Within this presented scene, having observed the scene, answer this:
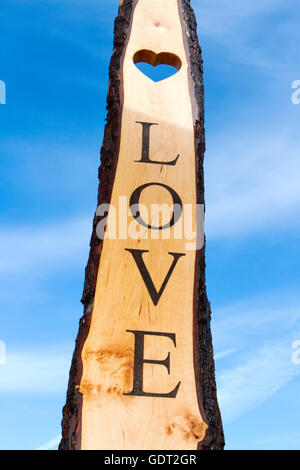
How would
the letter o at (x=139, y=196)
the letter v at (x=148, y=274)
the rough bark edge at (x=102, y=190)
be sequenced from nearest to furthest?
the rough bark edge at (x=102, y=190)
the letter v at (x=148, y=274)
the letter o at (x=139, y=196)

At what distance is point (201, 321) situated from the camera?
214 centimetres

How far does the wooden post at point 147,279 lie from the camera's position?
193cm

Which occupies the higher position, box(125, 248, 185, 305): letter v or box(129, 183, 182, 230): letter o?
box(129, 183, 182, 230): letter o

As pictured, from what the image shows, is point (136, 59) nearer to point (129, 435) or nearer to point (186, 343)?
point (186, 343)

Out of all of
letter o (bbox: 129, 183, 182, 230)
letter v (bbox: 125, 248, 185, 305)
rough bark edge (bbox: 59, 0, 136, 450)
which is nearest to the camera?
rough bark edge (bbox: 59, 0, 136, 450)

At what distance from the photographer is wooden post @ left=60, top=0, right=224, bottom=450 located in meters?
1.93

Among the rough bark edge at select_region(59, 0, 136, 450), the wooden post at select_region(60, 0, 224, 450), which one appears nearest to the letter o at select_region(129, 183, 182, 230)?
the wooden post at select_region(60, 0, 224, 450)

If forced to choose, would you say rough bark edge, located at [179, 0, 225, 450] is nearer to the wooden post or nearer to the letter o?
the wooden post

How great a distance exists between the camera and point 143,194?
2.29m

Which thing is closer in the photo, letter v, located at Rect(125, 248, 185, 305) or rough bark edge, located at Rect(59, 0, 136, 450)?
rough bark edge, located at Rect(59, 0, 136, 450)

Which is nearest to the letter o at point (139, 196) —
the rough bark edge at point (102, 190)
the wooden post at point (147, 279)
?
the wooden post at point (147, 279)

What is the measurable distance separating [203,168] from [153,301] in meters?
0.69

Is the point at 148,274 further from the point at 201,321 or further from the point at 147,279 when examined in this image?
the point at 201,321

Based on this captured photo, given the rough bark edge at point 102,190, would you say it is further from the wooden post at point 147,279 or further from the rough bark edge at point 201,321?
the rough bark edge at point 201,321
